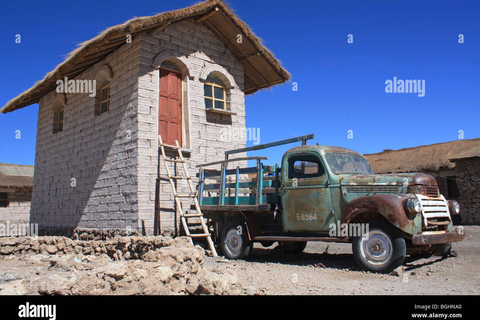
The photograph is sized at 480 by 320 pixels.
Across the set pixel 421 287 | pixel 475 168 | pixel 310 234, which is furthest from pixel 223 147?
pixel 475 168

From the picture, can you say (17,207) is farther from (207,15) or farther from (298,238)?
(298,238)

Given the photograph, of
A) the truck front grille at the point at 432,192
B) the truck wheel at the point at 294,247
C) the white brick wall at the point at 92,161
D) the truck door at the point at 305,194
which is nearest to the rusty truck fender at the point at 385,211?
the truck door at the point at 305,194

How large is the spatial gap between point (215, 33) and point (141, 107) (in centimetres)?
357

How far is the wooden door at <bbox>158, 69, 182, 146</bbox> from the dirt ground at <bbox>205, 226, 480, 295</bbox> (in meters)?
3.57

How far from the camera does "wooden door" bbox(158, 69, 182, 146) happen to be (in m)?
10.1

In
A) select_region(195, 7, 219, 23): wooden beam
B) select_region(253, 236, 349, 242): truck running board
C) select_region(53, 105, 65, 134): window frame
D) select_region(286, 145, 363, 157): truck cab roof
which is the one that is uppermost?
select_region(195, 7, 219, 23): wooden beam

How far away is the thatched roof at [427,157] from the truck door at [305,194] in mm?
9956

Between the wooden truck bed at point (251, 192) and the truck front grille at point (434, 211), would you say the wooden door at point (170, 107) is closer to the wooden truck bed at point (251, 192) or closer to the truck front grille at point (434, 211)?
the wooden truck bed at point (251, 192)

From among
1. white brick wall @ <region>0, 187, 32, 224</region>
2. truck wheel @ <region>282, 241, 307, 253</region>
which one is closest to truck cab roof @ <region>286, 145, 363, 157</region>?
truck wheel @ <region>282, 241, 307, 253</region>

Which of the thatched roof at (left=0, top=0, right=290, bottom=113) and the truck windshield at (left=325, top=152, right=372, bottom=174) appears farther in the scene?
the thatched roof at (left=0, top=0, right=290, bottom=113)

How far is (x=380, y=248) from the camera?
627cm

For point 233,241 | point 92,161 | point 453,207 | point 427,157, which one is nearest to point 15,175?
point 92,161

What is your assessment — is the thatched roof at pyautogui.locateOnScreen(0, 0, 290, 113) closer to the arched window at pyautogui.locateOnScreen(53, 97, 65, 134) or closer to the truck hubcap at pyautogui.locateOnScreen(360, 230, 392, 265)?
the arched window at pyautogui.locateOnScreen(53, 97, 65, 134)
